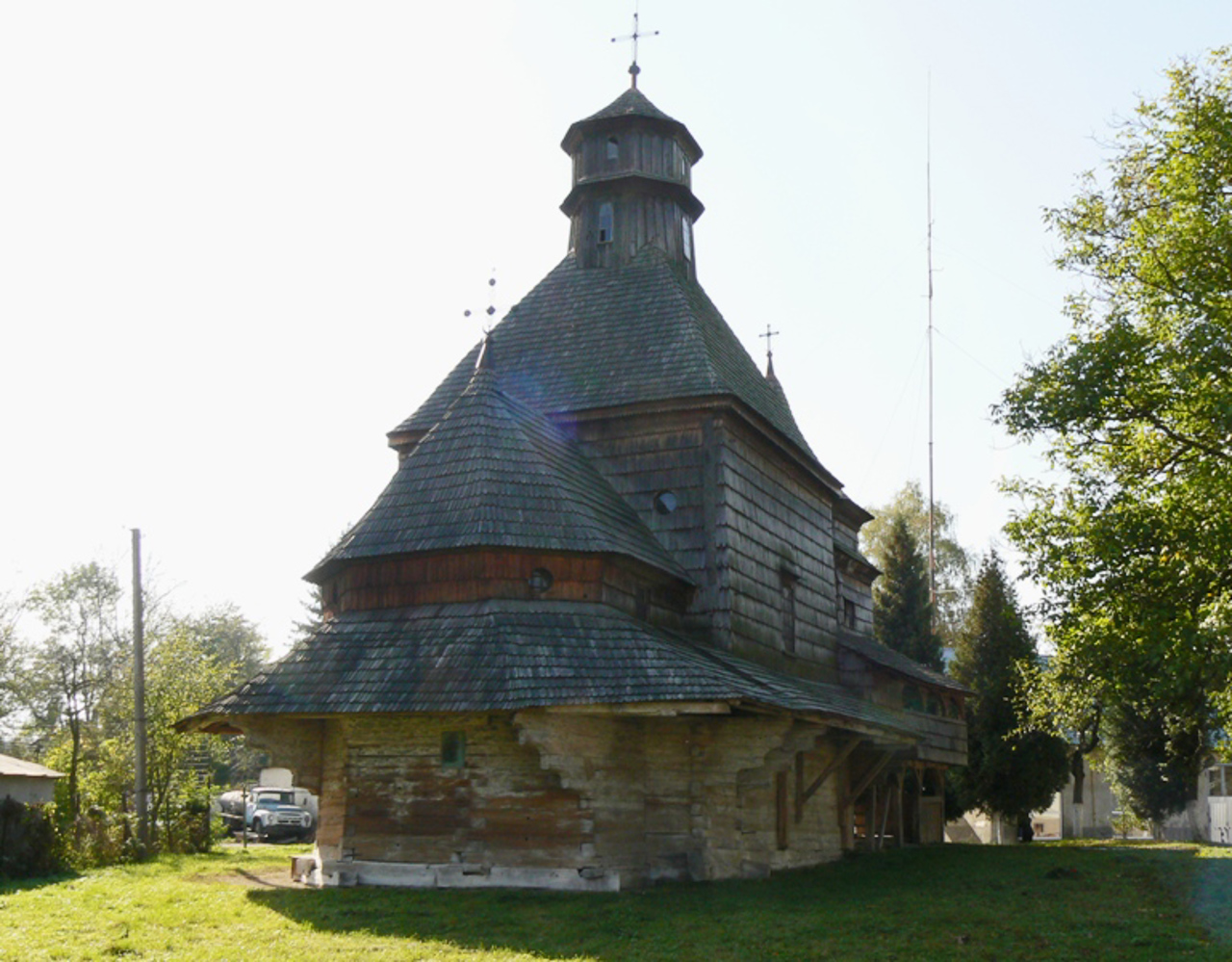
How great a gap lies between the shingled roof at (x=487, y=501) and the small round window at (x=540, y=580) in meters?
0.44

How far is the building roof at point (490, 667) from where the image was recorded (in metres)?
14.0

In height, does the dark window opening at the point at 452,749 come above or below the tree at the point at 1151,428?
below

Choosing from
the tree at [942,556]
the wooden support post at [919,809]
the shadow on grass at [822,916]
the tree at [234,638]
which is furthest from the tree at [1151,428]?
the tree at [234,638]

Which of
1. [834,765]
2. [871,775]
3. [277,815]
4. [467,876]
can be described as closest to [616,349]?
[834,765]

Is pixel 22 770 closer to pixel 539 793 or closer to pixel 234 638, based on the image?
pixel 539 793

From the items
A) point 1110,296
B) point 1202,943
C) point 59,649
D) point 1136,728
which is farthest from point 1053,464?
point 59,649

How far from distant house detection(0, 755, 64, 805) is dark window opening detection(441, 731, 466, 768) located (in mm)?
13758

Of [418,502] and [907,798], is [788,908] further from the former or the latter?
[907,798]

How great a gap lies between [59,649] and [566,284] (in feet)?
107

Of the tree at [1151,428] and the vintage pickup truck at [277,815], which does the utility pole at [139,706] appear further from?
the tree at [1151,428]

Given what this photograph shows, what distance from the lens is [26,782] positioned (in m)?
26.4

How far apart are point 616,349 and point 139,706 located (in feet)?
38.6

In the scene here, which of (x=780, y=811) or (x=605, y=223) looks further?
(x=605, y=223)

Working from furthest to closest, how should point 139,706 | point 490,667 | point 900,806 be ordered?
point 900,806 < point 139,706 < point 490,667
